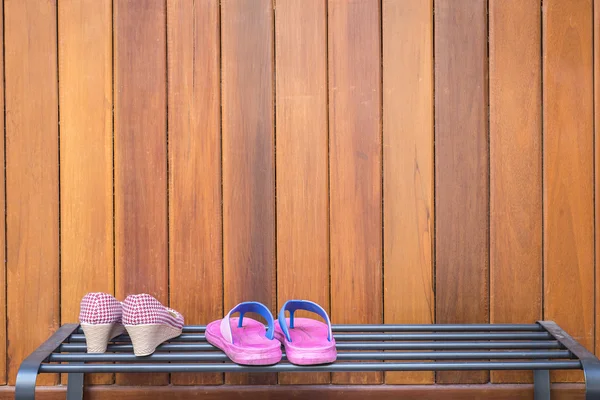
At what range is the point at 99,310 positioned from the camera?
2.81 ft

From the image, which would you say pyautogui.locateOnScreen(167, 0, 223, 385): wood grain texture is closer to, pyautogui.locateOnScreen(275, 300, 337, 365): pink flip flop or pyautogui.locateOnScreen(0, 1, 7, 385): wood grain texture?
pyautogui.locateOnScreen(275, 300, 337, 365): pink flip flop

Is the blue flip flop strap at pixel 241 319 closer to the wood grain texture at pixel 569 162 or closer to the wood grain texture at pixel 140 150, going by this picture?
the wood grain texture at pixel 140 150

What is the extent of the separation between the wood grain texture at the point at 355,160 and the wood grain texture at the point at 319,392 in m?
0.17

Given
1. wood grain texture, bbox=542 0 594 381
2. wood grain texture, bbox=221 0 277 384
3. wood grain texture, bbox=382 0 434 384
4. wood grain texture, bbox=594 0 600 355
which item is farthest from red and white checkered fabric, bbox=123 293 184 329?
wood grain texture, bbox=594 0 600 355

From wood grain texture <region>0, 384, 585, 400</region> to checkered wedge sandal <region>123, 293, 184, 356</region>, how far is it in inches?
→ 10.1

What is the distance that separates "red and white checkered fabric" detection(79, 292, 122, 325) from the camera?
85 cm

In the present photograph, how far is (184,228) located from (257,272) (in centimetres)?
20

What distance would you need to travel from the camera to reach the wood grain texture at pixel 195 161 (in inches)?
41.6

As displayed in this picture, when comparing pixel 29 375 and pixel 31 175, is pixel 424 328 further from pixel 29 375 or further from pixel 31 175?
pixel 31 175

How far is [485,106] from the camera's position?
1058 mm

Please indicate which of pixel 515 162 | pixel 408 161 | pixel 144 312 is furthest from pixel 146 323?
pixel 515 162

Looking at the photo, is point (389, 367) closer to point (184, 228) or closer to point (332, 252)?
point (332, 252)

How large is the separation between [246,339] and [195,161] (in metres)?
0.42

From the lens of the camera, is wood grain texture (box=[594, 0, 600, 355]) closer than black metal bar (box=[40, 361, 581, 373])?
No
